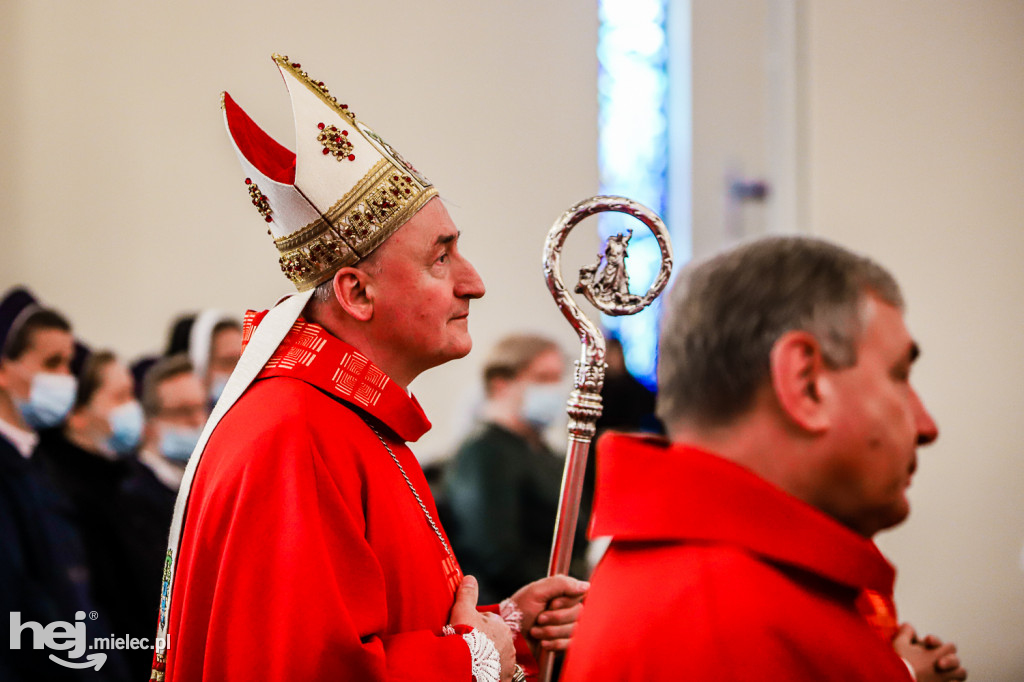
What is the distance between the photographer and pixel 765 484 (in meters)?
1.16

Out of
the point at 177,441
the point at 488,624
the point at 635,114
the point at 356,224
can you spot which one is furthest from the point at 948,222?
the point at 488,624

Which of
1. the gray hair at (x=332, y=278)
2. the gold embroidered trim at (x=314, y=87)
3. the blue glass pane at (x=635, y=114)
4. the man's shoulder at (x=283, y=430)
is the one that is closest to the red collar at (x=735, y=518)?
the man's shoulder at (x=283, y=430)

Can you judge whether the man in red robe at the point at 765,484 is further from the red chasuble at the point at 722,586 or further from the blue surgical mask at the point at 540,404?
the blue surgical mask at the point at 540,404

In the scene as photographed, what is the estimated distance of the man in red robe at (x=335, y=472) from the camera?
67.6 inches

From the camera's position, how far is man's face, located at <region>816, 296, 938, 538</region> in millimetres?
1168

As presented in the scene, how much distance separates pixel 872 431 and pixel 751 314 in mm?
193

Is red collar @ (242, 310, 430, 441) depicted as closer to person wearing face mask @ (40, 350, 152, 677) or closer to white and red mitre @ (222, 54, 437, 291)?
white and red mitre @ (222, 54, 437, 291)

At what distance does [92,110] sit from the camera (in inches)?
211

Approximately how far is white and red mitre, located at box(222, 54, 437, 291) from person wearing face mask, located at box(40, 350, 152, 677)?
2.90m

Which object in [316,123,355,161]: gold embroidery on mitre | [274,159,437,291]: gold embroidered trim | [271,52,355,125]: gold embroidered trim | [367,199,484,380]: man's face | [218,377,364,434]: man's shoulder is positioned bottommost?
[218,377,364,434]: man's shoulder

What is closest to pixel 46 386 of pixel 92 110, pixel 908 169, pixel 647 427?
pixel 92 110

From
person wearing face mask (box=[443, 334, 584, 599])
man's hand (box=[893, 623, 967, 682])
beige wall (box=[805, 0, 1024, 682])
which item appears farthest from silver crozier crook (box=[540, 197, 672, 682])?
beige wall (box=[805, 0, 1024, 682])

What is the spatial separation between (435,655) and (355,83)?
4.64 metres

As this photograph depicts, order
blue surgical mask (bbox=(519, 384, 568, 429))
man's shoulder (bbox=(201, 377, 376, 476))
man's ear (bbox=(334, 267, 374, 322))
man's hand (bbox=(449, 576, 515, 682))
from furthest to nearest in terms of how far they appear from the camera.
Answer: blue surgical mask (bbox=(519, 384, 568, 429))
man's ear (bbox=(334, 267, 374, 322))
man's hand (bbox=(449, 576, 515, 682))
man's shoulder (bbox=(201, 377, 376, 476))
